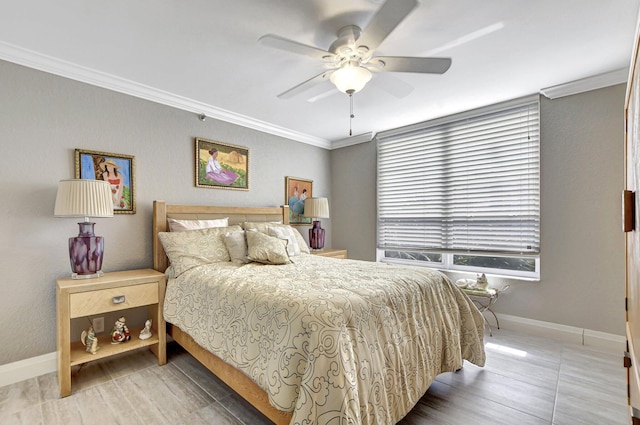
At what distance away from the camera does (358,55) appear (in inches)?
80.2

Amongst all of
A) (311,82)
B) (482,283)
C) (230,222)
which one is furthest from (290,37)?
(482,283)

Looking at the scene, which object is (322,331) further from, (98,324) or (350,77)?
(98,324)

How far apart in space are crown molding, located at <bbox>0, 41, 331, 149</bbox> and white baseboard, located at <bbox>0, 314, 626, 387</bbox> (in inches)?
89.9

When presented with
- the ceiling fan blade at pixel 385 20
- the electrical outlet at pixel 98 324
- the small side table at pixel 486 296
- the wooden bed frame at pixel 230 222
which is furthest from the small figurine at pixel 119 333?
the small side table at pixel 486 296

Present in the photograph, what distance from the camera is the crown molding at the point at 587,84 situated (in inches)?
100

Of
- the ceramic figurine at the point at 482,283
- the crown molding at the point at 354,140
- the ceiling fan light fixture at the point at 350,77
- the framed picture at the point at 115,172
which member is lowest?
the ceramic figurine at the point at 482,283

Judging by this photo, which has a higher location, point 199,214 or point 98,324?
point 199,214

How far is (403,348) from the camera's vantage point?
1630 mm

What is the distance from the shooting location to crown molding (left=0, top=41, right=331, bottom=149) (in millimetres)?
2215

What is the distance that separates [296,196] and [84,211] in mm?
2625

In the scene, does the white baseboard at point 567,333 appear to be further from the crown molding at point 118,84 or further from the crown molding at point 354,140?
the crown molding at point 118,84

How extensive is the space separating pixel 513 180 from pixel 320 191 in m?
2.65

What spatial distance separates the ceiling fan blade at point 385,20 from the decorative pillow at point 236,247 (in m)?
1.93

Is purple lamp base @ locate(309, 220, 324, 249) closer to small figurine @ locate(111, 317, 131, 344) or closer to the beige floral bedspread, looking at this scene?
the beige floral bedspread
